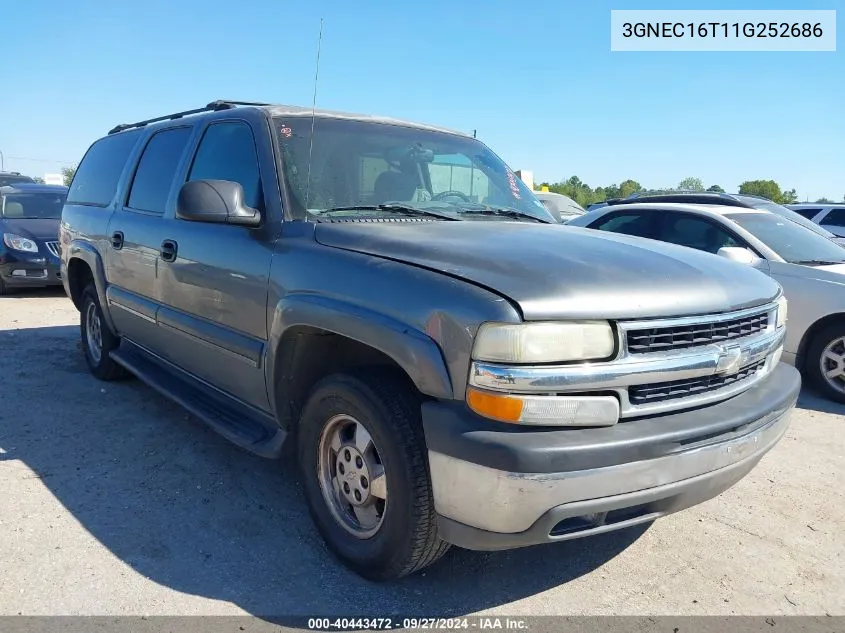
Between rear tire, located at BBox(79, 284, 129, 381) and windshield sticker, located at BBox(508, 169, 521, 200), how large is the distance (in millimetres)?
3291

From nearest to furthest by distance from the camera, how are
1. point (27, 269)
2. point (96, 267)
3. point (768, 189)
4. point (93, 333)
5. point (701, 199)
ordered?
point (96, 267) → point (93, 333) → point (701, 199) → point (27, 269) → point (768, 189)

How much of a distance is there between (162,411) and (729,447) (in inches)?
147

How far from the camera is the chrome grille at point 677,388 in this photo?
2.30 metres

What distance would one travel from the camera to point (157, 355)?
446cm

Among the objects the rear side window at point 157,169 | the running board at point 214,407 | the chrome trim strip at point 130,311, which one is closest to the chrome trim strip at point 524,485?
the running board at point 214,407

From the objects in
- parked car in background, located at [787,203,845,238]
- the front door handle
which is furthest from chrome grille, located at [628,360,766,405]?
parked car in background, located at [787,203,845,238]

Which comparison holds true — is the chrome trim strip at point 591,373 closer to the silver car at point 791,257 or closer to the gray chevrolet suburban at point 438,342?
the gray chevrolet suburban at point 438,342

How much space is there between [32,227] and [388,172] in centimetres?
891

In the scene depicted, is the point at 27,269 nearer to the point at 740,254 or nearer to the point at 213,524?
the point at 213,524

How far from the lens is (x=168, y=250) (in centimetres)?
393

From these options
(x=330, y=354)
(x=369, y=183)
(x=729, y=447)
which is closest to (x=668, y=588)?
(x=729, y=447)

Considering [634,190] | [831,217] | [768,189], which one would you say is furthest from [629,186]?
[831,217]

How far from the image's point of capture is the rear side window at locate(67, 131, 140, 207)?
5092 mm

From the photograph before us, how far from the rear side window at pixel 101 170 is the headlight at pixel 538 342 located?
12.8ft
